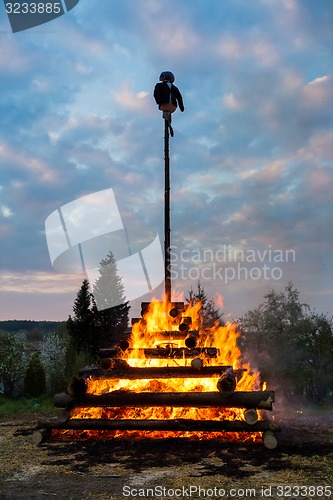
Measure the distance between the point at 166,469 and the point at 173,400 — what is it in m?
2.30

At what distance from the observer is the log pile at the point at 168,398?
8805 millimetres

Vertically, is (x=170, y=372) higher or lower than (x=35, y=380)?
higher

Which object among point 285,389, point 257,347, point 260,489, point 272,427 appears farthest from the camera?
point 257,347

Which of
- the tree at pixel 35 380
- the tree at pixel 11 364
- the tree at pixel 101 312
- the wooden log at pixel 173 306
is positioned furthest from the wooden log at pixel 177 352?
the tree at pixel 101 312

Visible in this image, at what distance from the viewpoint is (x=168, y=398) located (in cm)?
918

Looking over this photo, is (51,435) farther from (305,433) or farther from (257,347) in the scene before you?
(257,347)

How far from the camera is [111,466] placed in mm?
7109

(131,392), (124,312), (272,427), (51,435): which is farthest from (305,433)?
(124,312)

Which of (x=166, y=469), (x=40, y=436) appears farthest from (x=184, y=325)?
(x=166, y=469)

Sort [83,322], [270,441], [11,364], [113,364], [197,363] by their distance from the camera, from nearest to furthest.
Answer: [270,441], [197,363], [113,364], [11,364], [83,322]

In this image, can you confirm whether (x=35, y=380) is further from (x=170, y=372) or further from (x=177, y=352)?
(x=170, y=372)

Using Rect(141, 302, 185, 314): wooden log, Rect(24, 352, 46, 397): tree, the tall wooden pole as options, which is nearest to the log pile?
Rect(141, 302, 185, 314): wooden log

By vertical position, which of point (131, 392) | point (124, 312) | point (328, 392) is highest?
point (124, 312)

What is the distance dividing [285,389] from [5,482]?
1512 cm
